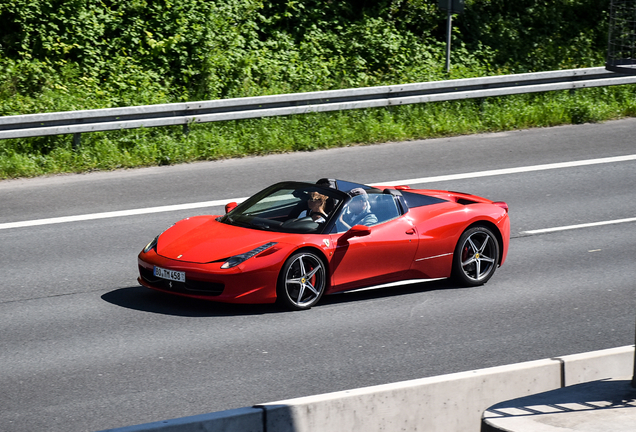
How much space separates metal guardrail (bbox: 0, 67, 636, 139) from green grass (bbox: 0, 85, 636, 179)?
25 centimetres

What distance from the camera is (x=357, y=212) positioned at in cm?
950

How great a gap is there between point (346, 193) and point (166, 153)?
6454 mm

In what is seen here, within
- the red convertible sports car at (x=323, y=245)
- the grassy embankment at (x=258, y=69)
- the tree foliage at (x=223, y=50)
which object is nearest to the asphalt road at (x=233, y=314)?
the red convertible sports car at (x=323, y=245)

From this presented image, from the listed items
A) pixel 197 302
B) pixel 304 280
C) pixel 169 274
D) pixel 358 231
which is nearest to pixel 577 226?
pixel 358 231

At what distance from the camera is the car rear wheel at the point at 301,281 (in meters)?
8.77

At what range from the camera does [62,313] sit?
8820mm

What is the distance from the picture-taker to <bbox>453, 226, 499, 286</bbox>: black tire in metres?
9.95

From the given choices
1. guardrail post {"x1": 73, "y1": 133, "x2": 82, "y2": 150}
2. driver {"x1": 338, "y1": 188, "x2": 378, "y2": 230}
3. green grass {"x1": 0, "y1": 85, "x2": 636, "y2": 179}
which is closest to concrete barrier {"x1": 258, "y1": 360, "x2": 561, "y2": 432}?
driver {"x1": 338, "y1": 188, "x2": 378, "y2": 230}

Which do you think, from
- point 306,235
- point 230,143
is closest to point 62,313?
point 306,235

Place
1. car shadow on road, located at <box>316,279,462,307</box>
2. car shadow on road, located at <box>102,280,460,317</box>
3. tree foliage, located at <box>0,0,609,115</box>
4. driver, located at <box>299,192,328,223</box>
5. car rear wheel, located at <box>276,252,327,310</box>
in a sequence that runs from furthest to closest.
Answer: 1. tree foliage, located at <box>0,0,609,115</box>
2. car shadow on road, located at <box>316,279,462,307</box>
3. driver, located at <box>299,192,328,223</box>
4. car shadow on road, located at <box>102,280,460,317</box>
5. car rear wheel, located at <box>276,252,327,310</box>

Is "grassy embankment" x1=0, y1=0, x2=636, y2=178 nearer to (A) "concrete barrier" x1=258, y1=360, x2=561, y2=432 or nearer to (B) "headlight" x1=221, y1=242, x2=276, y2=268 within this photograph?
(B) "headlight" x1=221, y1=242, x2=276, y2=268

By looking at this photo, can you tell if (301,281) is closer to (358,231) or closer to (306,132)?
(358,231)

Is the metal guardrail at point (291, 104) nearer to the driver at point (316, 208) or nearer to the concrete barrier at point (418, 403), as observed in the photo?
the driver at point (316, 208)

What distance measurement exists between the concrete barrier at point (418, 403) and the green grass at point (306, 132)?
9.85 metres
